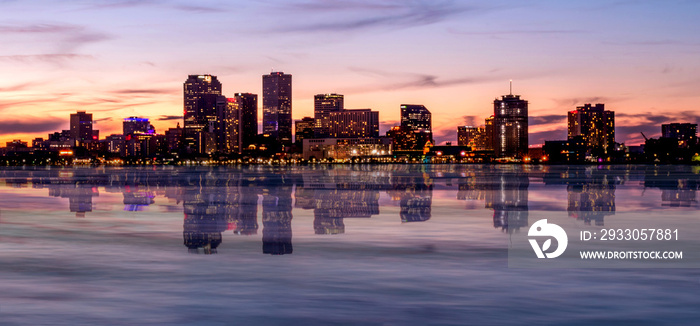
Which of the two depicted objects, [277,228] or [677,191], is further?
[677,191]

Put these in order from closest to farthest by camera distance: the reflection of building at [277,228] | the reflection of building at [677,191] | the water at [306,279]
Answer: the water at [306,279] → the reflection of building at [277,228] → the reflection of building at [677,191]

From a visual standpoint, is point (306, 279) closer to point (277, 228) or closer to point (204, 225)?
point (277, 228)

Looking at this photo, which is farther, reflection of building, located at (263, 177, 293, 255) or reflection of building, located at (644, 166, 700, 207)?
reflection of building, located at (644, 166, 700, 207)

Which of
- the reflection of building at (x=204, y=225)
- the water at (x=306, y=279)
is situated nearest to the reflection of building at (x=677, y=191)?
the water at (x=306, y=279)

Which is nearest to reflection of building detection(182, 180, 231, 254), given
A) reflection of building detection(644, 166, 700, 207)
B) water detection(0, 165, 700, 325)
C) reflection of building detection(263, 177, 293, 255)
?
water detection(0, 165, 700, 325)

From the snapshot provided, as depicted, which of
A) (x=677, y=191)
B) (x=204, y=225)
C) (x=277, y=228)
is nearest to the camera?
(x=277, y=228)

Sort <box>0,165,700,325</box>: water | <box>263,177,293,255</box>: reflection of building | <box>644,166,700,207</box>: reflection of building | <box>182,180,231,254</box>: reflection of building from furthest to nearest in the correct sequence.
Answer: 1. <box>644,166,700,207</box>: reflection of building
2. <box>182,180,231,254</box>: reflection of building
3. <box>263,177,293,255</box>: reflection of building
4. <box>0,165,700,325</box>: water

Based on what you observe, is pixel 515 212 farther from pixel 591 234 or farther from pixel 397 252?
pixel 397 252

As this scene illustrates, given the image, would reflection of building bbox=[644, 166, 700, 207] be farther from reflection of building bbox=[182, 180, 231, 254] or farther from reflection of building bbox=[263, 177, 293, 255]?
reflection of building bbox=[182, 180, 231, 254]

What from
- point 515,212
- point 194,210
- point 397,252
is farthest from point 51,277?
point 515,212

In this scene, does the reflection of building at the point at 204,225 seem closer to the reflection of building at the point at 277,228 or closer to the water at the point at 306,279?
the water at the point at 306,279

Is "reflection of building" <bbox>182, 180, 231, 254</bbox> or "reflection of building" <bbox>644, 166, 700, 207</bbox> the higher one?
"reflection of building" <bbox>644, 166, 700, 207</bbox>

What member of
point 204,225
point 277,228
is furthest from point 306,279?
point 204,225

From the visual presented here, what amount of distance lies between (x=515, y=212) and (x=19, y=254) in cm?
2098
